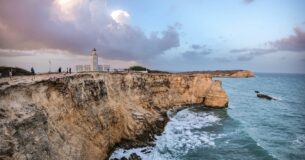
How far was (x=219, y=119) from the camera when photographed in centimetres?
3800

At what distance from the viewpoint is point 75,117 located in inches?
776

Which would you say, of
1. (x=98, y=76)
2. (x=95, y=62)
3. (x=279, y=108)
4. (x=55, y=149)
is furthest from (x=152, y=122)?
(x=279, y=108)

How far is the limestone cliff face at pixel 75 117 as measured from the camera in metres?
14.3

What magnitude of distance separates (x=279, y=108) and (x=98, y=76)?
37837mm

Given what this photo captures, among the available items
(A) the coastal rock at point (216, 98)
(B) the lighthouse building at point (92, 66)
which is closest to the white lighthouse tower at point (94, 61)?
(B) the lighthouse building at point (92, 66)

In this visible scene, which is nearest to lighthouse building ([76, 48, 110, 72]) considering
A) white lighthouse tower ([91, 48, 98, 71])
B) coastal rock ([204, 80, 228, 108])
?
white lighthouse tower ([91, 48, 98, 71])

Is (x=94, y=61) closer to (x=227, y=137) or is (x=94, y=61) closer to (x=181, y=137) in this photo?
(x=181, y=137)

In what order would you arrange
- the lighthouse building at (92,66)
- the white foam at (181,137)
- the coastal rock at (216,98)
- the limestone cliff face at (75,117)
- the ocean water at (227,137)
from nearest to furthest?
1. the limestone cliff face at (75,117)
2. the white foam at (181,137)
3. the ocean water at (227,137)
4. the lighthouse building at (92,66)
5. the coastal rock at (216,98)

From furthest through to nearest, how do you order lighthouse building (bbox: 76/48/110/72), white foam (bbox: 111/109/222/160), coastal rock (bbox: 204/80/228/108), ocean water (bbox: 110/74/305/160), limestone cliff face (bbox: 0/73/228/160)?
coastal rock (bbox: 204/80/228/108) → lighthouse building (bbox: 76/48/110/72) → ocean water (bbox: 110/74/305/160) → white foam (bbox: 111/109/222/160) → limestone cliff face (bbox: 0/73/228/160)

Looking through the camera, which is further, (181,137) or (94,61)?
(94,61)

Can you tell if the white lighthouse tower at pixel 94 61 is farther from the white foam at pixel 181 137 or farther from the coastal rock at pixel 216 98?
the coastal rock at pixel 216 98

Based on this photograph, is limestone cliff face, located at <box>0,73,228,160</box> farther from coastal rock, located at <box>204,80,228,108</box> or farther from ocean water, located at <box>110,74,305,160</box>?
coastal rock, located at <box>204,80,228,108</box>

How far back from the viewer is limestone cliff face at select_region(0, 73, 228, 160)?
14344 mm

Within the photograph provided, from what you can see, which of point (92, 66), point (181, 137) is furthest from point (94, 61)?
point (181, 137)
